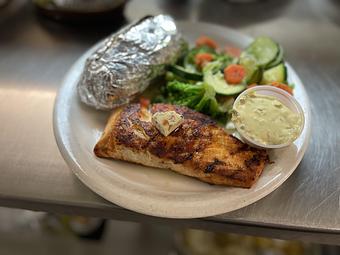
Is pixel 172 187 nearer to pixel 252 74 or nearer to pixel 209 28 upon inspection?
pixel 252 74

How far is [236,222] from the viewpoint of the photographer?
0.93 meters

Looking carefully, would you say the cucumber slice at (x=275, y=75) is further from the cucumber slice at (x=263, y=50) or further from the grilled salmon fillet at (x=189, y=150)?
the grilled salmon fillet at (x=189, y=150)

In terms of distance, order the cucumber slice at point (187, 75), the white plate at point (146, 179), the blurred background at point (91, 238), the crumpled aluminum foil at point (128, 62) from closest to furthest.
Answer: the white plate at point (146, 179), the crumpled aluminum foil at point (128, 62), the cucumber slice at point (187, 75), the blurred background at point (91, 238)

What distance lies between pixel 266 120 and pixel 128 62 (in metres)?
0.40

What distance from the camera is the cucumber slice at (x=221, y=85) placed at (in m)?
1.11

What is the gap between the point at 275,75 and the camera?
1.14 meters

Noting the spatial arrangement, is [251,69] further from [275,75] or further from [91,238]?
[91,238]

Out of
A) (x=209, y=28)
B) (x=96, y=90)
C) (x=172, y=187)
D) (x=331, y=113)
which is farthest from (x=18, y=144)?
(x=331, y=113)

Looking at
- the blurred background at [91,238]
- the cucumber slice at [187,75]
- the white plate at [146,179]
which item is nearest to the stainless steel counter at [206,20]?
the white plate at [146,179]

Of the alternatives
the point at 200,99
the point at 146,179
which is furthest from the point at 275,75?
the point at 146,179

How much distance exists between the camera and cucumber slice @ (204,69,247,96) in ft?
3.66

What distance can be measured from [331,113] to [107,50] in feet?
2.20

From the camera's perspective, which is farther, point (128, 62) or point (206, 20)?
point (206, 20)

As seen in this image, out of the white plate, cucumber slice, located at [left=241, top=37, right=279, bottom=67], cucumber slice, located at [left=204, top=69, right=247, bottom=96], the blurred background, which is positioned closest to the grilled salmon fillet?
the white plate
